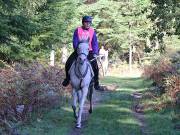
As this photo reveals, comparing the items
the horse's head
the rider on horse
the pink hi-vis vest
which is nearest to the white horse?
the horse's head

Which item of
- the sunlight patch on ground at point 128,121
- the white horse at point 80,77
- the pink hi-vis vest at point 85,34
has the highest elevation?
the pink hi-vis vest at point 85,34

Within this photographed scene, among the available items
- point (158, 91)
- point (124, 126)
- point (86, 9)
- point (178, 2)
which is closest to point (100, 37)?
point (86, 9)

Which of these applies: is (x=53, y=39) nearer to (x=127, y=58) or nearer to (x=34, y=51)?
(x=34, y=51)

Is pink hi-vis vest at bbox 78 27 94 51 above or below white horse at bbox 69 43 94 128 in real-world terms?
above

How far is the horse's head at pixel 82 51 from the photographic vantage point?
43.4 feet

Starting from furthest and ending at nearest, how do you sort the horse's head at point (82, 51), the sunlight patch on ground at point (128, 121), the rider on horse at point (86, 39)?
the sunlight patch on ground at point (128, 121) → the rider on horse at point (86, 39) → the horse's head at point (82, 51)

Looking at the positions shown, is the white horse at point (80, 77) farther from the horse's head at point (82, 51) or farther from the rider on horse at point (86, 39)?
the rider on horse at point (86, 39)

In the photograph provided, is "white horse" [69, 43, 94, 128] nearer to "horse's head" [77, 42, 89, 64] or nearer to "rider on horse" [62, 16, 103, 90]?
"horse's head" [77, 42, 89, 64]

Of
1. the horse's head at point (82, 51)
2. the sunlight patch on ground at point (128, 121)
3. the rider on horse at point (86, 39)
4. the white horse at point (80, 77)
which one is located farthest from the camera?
the sunlight patch on ground at point (128, 121)

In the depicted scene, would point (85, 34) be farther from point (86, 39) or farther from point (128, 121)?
point (128, 121)

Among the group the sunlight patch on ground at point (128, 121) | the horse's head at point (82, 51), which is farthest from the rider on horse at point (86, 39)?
the sunlight patch on ground at point (128, 121)

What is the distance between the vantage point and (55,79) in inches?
828

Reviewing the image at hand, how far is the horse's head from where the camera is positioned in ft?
43.4

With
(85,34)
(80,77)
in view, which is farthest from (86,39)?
(80,77)
